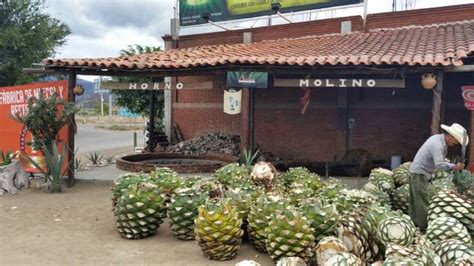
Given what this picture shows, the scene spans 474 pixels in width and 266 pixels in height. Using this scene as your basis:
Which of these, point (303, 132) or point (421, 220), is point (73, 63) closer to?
point (303, 132)

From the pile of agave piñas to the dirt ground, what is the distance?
8.2 inches

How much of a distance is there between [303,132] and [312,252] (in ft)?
28.1

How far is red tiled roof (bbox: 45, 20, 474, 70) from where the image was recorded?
847 cm

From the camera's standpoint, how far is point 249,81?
9547 mm

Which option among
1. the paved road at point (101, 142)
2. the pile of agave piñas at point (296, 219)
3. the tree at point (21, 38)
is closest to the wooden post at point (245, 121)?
the pile of agave piñas at point (296, 219)

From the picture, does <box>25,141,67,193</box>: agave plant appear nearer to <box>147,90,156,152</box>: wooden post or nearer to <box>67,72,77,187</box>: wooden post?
<box>67,72,77,187</box>: wooden post

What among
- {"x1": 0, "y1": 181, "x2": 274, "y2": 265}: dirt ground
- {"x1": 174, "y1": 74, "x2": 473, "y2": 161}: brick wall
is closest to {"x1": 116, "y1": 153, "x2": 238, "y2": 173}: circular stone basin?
{"x1": 0, "y1": 181, "x2": 274, "y2": 265}: dirt ground

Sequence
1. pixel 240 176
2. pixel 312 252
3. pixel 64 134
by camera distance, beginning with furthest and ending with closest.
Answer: pixel 64 134, pixel 240 176, pixel 312 252

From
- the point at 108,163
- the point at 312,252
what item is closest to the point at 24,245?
the point at 312,252

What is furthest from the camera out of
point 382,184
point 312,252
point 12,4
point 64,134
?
point 12,4

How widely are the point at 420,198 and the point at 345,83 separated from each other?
336cm

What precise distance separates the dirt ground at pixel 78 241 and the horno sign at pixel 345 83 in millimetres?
4184

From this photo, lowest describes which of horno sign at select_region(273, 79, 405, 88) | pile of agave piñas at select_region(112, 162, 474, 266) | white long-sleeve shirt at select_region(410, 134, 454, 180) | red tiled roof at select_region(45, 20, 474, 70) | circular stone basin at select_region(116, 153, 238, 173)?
circular stone basin at select_region(116, 153, 238, 173)

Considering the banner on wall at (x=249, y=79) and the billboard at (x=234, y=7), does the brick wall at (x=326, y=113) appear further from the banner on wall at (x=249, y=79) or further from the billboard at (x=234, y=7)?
the banner on wall at (x=249, y=79)
